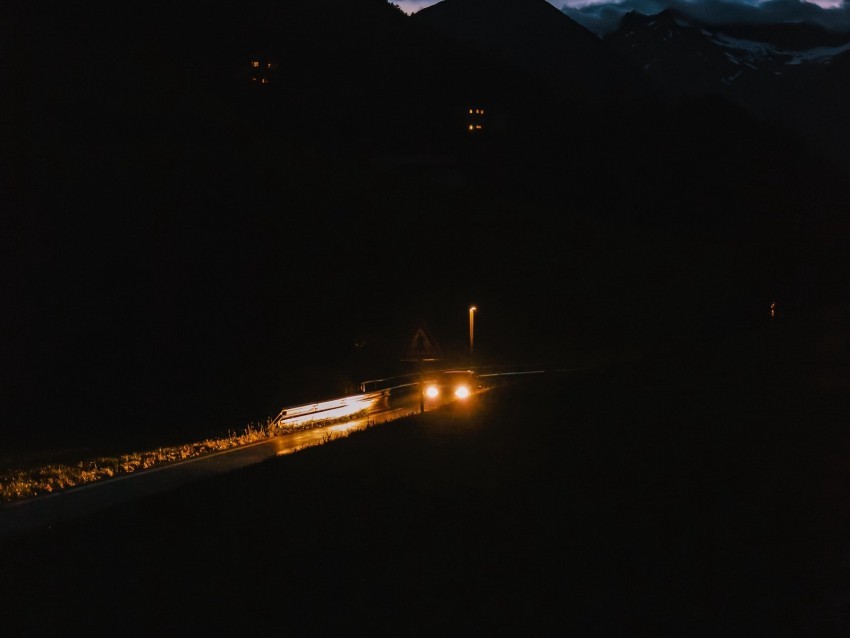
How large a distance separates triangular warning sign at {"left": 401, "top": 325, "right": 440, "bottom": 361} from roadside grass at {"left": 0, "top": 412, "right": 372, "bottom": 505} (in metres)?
2.14

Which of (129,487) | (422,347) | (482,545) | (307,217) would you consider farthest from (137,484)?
(307,217)

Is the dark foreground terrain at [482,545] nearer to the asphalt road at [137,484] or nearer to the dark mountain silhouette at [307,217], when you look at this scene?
the asphalt road at [137,484]

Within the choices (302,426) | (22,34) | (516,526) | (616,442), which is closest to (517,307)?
(302,426)

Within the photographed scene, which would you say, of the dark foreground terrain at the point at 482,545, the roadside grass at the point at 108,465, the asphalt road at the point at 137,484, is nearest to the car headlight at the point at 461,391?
the asphalt road at the point at 137,484

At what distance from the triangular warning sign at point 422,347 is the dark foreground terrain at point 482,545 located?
19.2 feet

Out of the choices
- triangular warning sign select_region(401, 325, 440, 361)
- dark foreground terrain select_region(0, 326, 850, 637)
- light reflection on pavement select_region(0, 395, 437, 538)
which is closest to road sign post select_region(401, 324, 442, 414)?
triangular warning sign select_region(401, 325, 440, 361)

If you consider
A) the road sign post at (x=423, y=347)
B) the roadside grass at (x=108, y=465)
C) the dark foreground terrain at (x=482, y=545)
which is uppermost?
the road sign post at (x=423, y=347)

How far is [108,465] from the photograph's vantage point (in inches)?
728

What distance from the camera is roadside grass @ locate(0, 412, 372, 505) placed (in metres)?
15.5

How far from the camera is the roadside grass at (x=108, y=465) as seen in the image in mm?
15469

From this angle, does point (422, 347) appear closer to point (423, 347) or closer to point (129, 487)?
point (423, 347)

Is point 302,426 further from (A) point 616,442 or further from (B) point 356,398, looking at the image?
(A) point 616,442

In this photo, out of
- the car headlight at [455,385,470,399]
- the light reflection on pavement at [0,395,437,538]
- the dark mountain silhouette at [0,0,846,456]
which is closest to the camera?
the light reflection on pavement at [0,395,437,538]

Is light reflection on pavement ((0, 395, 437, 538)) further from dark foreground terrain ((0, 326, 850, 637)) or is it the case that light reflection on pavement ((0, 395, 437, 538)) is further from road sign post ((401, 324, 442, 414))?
dark foreground terrain ((0, 326, 850, 637))
